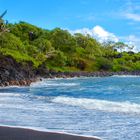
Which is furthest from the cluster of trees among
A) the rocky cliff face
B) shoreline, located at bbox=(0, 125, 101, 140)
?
shoreline, located at bbox=(0, 125, 101, 140)

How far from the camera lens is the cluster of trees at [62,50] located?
251ft

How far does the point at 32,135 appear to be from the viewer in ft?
24.4

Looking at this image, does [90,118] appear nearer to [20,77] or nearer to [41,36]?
[20,77]

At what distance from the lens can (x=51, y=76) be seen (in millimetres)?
67062

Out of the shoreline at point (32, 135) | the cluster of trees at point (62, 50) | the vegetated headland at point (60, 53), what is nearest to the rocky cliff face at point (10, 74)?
the vegetated headland at point (60, 53)

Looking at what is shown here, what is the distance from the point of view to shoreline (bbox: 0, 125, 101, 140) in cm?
727

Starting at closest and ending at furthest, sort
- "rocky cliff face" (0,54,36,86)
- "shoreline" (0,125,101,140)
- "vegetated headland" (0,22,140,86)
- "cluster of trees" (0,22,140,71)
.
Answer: "shoreline" (0,125,101,140)
"rocky cliff face" (0,54,36,86)
"vegetated headland" (0,22,140,86)
"cluster of trees" (0,22,140,71)

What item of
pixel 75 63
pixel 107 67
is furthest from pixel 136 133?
pixel 107 67

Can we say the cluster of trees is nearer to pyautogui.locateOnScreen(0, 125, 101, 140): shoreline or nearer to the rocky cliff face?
the rocky cliff face

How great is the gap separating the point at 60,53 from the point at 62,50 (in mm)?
9860

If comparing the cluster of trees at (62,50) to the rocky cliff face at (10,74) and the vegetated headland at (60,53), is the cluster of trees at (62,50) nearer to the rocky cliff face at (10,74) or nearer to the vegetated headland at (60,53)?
the vegetated headland at (60,53)

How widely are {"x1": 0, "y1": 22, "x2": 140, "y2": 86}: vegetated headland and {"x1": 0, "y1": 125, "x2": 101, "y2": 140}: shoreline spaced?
162 ft

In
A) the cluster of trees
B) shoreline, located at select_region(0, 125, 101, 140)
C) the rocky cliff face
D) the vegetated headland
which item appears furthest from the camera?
the cluster of trees

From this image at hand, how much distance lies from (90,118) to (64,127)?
2559mm
